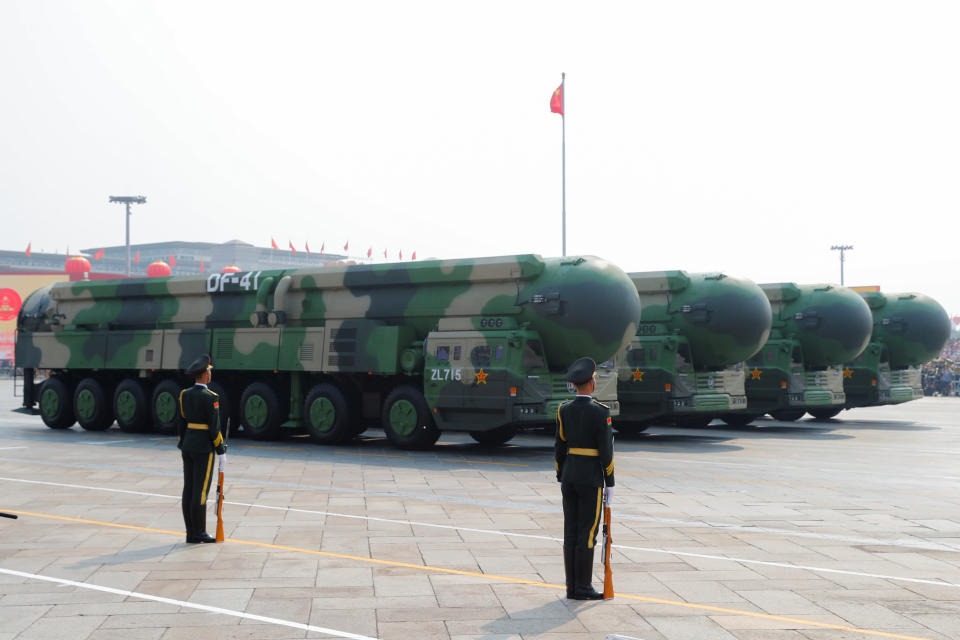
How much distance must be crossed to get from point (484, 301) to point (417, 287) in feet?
5.04

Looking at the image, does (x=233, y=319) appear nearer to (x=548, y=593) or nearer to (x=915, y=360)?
(x=548, y=593)

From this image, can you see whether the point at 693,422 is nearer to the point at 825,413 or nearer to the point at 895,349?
the point at 825,413

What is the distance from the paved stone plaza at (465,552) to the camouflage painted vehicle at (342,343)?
153cm

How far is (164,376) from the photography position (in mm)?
22500

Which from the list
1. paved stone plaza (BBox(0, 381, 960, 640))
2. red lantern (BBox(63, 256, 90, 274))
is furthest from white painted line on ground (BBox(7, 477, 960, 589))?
red lantern (BBox(63, 256, 90, 274))

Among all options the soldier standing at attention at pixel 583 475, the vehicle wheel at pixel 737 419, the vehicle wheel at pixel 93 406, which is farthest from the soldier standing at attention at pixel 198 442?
the vehicle wheel at pixel 737 419

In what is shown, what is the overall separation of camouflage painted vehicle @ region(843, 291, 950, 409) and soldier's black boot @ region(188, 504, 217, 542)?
2180 cm

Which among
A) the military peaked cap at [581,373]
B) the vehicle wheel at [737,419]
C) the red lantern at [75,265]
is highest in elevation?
the red lantern at [75,265]

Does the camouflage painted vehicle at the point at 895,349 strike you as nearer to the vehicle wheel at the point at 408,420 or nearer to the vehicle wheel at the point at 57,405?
the vehicle wheel at the point at 408,420

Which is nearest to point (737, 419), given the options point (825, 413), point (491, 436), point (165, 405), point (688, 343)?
point (825, 413)

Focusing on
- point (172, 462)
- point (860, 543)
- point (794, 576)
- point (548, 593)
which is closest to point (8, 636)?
point (548, 593)

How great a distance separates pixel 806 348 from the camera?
25422 mm

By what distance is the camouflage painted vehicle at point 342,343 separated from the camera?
56.3 ft

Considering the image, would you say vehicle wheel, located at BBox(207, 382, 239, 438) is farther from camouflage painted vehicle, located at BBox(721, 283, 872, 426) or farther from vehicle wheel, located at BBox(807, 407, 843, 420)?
vehicle wheel, located at BBox(807, 407, 843, 420)
